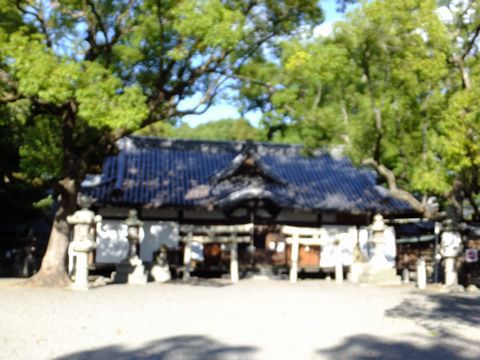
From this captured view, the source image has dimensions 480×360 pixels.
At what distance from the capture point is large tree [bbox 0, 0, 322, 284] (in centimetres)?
1306

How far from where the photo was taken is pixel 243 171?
23.7m

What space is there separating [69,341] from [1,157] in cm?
1589

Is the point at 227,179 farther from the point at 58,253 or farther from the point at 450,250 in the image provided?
the point at 450,250

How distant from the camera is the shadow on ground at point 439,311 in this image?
9742 mm

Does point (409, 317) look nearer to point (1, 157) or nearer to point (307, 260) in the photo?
point (307, 260)

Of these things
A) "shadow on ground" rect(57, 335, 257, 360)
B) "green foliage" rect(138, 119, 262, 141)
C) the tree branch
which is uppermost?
"green foliage" rect(138, 119, 262, 141)

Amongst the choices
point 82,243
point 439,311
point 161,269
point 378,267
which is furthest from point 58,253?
point 439,311

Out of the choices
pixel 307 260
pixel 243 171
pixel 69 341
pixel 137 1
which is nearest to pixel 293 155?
pixel 243 171

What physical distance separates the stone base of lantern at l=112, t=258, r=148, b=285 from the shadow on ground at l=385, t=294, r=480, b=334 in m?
7.86

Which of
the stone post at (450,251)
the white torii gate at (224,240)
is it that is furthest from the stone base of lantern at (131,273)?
the stone post at (450,251)

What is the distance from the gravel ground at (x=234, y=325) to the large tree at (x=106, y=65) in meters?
3.82

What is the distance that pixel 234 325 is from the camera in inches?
357

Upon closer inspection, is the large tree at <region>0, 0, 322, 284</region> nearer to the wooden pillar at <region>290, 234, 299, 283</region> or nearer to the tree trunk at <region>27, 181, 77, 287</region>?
the tree trunk at <region>27, 181, 77, 287</region>

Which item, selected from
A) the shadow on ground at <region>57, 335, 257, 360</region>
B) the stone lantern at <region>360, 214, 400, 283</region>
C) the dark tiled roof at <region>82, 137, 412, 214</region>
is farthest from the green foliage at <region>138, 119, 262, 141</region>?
the shadow on ground at <region>57, 335, 257, 360</region>
